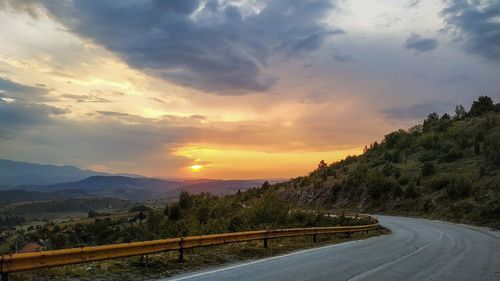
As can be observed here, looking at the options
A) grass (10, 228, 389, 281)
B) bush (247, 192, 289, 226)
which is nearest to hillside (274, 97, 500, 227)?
bush (247, 192, 289, 226)

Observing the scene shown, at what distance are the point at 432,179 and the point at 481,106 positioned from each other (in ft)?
120

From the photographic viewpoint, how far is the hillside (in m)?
43.4

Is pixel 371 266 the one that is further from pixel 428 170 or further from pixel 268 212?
pixel 428 170

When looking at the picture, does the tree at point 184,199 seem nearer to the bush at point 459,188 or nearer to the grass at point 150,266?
the grass at point 150,266

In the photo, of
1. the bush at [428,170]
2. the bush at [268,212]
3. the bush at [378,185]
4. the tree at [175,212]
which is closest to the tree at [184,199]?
the tree at [175,212]

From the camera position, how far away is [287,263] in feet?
44.2

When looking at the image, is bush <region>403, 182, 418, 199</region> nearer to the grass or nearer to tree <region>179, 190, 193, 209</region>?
tree <region>179, 190, 193, 209</region>

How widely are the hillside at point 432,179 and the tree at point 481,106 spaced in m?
0.10

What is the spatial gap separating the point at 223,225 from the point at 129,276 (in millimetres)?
13428

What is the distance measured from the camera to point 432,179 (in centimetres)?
5147

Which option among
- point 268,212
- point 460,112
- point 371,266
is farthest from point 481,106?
point 371,266

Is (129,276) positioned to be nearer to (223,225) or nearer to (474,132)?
(223,225)

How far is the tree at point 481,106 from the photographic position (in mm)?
79250

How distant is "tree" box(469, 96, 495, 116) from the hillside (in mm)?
102
